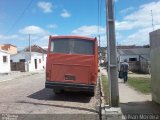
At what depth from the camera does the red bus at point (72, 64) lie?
1596cm

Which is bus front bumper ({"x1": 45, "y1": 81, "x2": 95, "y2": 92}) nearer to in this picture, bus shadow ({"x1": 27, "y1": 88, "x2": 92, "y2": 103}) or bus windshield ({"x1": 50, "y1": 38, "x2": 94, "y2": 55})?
bus shadow ({"x1": 27, "y1": 88, "x2": 92, "y2": 103})

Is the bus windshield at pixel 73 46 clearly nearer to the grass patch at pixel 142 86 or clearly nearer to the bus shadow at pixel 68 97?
the bus shadow at pixel 68 97

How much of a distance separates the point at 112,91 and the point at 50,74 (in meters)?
5.46

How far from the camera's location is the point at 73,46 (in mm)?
16625

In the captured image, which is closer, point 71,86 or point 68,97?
point 71,86

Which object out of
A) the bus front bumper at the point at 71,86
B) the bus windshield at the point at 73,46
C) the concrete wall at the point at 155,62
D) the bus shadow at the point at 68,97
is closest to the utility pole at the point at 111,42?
the concrete wall at the point at 155,62

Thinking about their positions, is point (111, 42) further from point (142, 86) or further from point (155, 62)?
point (142, 86)

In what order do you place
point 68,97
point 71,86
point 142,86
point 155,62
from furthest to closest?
point 142,86 → point 68,97 → point 71,86 → point 155,62

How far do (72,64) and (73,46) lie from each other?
961mm

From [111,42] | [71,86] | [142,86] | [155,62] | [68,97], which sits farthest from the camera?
[142,86]

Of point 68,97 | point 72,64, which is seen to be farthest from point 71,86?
point 68,97

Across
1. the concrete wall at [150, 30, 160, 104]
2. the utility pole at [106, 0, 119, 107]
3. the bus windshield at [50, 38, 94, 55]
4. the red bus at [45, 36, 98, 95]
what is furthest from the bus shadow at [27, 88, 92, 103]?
the utility pole at [106, 0, 119, 107]

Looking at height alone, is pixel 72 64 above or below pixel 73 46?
below

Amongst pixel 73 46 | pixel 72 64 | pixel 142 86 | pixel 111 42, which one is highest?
pixel 73 46
